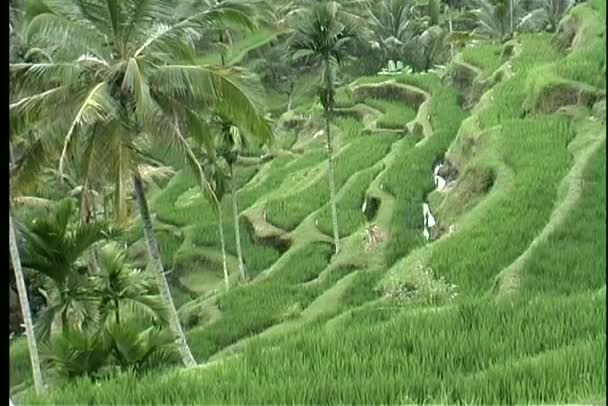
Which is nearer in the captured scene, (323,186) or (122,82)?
(122,82)

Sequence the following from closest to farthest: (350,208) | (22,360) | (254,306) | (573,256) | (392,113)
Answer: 1. (573,256)
2. (22,360)
3. (254,306)
4. (350,208)
5. (392,113)

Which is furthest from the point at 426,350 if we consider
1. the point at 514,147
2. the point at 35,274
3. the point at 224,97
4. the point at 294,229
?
the point at 294,229

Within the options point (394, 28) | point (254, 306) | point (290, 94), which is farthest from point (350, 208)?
point (394, 28)

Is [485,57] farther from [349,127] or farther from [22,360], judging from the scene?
[22,360]

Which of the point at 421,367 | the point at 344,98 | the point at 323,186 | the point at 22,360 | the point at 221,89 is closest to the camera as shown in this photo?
the point at 421,367

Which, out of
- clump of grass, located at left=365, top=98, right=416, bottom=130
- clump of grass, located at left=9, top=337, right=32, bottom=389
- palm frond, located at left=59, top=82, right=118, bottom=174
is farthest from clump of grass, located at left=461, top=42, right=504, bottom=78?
palm frond, located at left=59, top=82, right=118, bottom=174

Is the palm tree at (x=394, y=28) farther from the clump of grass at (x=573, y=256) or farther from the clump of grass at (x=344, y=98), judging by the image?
the clump of grass at (x=573, y=256)

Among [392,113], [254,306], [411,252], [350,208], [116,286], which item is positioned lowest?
[254,306]

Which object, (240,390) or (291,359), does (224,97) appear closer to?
(291,359)

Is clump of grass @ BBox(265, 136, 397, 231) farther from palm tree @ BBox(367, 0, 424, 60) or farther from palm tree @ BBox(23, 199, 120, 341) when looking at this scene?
palm tree @ BBox(367, 0, 424, 60)
